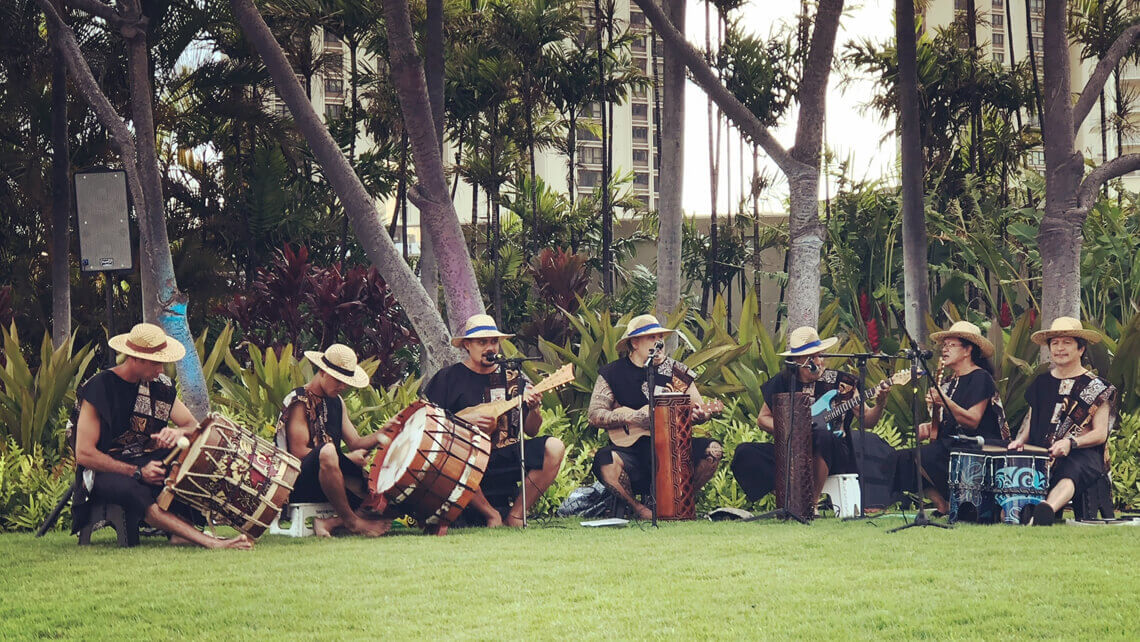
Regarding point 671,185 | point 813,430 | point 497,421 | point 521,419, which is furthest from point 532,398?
point 671,185

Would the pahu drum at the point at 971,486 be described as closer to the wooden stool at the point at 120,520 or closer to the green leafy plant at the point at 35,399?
the wooden stool at the point at 120,520

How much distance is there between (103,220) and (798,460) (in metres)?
5.34

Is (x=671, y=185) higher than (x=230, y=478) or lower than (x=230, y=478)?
higher

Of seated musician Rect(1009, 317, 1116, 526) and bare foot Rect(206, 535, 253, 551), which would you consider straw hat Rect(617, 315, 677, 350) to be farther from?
bare foot Rect(206, 535, 253, 551)

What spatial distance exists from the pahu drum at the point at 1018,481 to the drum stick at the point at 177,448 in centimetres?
457

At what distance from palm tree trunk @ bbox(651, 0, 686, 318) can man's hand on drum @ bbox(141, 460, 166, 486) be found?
6.06 meters

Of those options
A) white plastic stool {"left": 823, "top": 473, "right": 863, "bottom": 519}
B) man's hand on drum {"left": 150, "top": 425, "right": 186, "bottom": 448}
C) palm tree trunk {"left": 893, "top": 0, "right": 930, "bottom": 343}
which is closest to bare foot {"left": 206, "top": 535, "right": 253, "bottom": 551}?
man's hand on drum {"left": 150, "top": 425, "right": 186, "bottom": 448}

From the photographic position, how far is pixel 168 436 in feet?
23.8

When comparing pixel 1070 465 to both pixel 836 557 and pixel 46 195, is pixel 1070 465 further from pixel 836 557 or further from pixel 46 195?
pixel 46 195

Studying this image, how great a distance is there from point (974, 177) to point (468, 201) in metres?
32.3

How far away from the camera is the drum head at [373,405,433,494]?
25.7ft

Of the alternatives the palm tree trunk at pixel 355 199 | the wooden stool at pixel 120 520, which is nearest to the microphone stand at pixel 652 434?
the palm tree trunk at pixel 355 199

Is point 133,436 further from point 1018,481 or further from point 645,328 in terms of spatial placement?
point 1018,481

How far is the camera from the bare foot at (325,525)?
8.03 metres
